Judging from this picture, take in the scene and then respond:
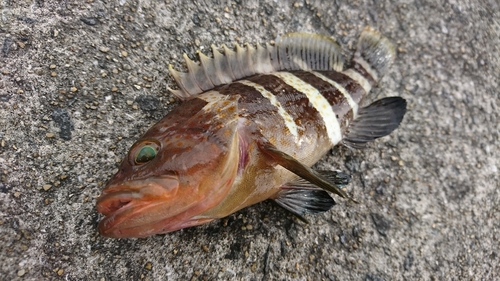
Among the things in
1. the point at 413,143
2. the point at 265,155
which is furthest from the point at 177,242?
the point at 413,143

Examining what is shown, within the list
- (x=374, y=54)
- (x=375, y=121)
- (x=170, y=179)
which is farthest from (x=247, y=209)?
(x=374, y=54)

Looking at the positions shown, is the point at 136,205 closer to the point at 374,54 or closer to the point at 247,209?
the point at 247,209

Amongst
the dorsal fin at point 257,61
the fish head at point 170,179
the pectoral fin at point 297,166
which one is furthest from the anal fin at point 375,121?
the fish head at point 170,179

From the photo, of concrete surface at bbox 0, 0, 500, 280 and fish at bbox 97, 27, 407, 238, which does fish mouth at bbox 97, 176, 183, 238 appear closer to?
fish at bbox 97, 27, 407, 238

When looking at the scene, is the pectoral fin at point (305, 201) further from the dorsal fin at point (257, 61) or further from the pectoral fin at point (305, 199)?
the dorsal fin at point (257, 61)

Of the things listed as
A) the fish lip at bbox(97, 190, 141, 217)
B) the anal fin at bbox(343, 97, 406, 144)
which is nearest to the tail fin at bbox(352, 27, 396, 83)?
the anal fin at bbox(343, 97, 406, 144)

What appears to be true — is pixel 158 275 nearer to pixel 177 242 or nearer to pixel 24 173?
pixel 177 242
